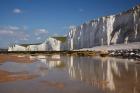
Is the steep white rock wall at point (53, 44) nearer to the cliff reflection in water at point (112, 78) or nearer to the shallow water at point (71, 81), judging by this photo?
the cliff reflection in water at point (112, 78)

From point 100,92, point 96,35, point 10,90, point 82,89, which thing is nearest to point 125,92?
point 100,92

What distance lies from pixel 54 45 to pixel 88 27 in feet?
150

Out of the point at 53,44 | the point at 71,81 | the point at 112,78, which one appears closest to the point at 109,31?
the point at 53,44

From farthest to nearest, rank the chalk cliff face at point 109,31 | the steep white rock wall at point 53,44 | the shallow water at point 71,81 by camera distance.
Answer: the steep white rock wall at point 53,44 → the chalk cliff face at point 109,31 → the shallow water at point 71,81

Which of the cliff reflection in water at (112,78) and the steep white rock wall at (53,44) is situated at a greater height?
the steep white rock wall at (53,44)

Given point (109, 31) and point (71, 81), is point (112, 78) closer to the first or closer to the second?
point (71, 81)

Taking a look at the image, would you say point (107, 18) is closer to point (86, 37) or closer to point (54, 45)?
point (86, 37)

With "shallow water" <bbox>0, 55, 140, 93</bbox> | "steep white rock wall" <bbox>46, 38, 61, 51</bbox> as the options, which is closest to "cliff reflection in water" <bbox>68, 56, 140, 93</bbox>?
"shallow water" <bbox>0, 55, 140, 93</bbox>

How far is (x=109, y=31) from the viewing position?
262 ft

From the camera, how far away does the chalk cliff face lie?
65.3m

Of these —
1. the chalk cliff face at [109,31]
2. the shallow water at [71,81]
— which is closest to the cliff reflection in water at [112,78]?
the shallow water at [71,81]

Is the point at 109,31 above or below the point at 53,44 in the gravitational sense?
above

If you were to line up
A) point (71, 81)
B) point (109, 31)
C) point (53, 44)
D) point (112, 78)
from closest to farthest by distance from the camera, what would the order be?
point (71, 81)
point (112, 78)
point (109, 31)
point (53, 44)

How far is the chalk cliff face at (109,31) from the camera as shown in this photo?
6531 centimetres
